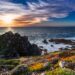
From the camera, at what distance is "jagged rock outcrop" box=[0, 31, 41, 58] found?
57.0 meters

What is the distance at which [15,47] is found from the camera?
6131 cm

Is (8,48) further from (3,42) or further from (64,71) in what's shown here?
(64,71)

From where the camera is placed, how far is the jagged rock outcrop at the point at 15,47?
57.0 metres

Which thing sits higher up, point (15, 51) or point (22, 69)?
point (22, 69)

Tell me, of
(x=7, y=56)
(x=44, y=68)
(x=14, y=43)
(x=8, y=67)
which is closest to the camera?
(x=44, y=68)

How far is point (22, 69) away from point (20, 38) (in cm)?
4595

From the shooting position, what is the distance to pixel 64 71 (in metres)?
15.2

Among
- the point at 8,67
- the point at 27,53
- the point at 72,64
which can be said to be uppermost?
the point at 72,64

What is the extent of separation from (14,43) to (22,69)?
42312 millimetres

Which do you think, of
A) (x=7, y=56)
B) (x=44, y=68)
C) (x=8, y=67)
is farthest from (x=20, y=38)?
(x=44, y=68)

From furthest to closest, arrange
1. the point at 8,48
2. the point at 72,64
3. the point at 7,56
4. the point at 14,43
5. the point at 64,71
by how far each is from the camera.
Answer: the point at 14,43
the point at 8,48
the point at 7,56
the point at 72,64
the point at 64,71

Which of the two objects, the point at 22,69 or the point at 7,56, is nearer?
the point at 22,69

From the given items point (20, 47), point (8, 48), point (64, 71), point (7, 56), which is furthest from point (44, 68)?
point (20, 47)

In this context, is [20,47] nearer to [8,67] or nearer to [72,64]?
[8,67]
